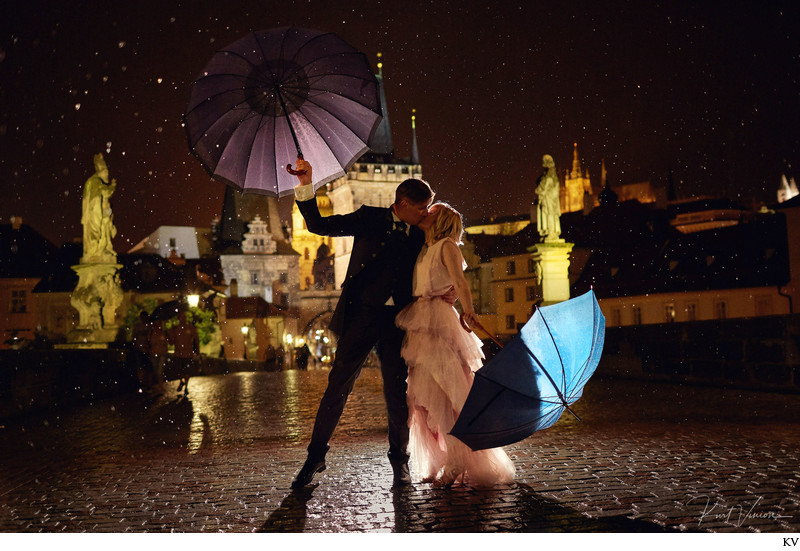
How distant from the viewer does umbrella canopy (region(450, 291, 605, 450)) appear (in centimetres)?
493

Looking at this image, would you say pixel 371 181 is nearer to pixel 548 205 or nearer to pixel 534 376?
pixel 548 205

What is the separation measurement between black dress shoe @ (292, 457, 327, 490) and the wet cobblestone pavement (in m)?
0.09

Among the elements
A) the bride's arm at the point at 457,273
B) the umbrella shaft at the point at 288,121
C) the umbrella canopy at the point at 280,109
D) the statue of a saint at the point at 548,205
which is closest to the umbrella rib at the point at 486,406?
the bride's arm at the point at 457,273

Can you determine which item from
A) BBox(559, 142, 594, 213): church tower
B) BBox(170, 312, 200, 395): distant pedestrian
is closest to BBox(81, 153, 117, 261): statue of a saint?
BBox(170, 312, 200, 395): distant pedestrian

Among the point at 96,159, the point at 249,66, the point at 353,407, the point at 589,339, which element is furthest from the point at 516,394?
the point at 96,159

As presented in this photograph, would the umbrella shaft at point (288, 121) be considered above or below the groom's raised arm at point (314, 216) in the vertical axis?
above

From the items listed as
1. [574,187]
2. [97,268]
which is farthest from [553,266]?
[574,187]

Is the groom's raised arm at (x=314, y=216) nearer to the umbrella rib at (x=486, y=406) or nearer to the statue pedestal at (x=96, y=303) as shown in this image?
the umbrella rib at (x=486, y=406)

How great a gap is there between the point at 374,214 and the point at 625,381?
12.6 metres

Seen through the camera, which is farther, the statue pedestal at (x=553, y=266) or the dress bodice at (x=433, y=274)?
the statue pedestal at (x=553, y=266)

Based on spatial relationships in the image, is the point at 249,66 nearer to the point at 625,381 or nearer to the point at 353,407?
the point at 353,407

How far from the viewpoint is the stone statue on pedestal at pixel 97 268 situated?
17.1 metres

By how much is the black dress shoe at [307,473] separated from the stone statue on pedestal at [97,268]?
12.3 metres
